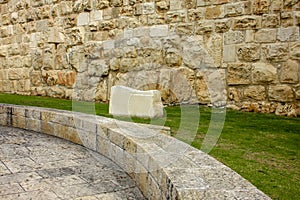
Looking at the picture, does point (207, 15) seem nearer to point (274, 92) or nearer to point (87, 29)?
point (274, 92)

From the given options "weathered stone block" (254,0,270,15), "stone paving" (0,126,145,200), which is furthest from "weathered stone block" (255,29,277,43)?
"stone paving" (0,126,145,200)

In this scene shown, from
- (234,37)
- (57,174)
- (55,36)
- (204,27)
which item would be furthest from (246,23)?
(55,36)

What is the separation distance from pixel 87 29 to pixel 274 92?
128 inches

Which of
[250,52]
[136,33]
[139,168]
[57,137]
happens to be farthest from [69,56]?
[139,168]

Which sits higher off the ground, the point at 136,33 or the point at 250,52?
the point at 136,33

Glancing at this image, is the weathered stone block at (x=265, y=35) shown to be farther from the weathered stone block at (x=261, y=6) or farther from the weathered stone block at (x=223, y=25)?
the weathered stone block at (x=223, y=25)

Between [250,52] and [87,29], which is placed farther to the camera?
[87,29]

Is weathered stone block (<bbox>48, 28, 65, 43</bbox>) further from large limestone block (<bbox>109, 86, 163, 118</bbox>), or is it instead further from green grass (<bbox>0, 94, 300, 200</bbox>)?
large limestone block (<bbox>109, 86, 163, 118</bbox>)

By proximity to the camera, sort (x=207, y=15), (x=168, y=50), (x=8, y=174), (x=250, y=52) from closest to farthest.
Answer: (x=8, y=174) < (x=250, y=52) < (x=207, y=15) < (x=168, y=50)

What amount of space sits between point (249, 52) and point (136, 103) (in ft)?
5.40

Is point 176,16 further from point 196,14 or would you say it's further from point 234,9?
point 234,9

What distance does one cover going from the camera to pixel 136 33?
5270mm

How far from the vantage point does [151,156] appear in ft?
6.69

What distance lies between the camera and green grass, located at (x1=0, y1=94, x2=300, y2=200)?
1930 mm
